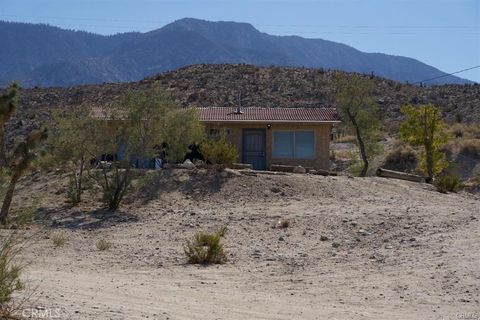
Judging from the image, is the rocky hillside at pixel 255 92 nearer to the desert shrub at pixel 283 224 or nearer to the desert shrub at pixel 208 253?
the desert shrub at pixel 283 224

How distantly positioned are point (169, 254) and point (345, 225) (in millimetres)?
5012

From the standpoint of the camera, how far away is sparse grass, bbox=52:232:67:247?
16.5 meters

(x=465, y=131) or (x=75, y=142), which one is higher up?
(x=75, y=142)

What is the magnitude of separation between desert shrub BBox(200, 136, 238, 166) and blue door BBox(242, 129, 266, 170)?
4.88m

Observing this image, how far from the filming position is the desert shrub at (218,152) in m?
25.4

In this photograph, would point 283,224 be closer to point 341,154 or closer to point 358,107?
point 358,107

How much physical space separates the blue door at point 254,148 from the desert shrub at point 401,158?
13.2 m

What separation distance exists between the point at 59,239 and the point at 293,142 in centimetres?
1567

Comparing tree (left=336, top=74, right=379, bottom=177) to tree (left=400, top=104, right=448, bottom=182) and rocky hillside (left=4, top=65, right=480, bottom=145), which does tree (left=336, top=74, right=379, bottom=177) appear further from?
rocky hillside (left=4, top=65, right=480, bottom=145)

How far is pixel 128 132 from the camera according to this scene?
2208 centimetres

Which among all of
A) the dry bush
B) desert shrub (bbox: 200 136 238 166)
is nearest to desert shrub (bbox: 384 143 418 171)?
the dry bush

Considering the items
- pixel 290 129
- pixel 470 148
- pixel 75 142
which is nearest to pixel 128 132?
pixel 75 142

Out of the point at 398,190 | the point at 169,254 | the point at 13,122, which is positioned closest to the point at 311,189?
the point at 398,190

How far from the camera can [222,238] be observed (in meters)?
16.7
